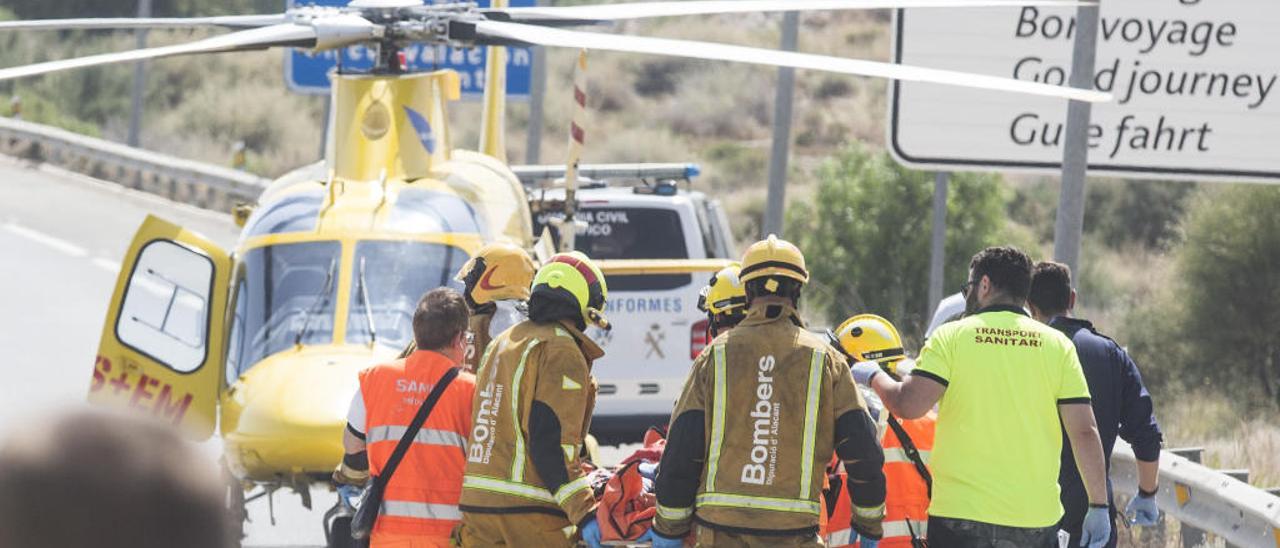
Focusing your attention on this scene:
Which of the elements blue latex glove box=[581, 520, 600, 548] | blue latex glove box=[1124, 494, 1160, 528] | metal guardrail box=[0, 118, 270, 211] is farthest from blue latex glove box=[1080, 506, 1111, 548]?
metal guardrail box=[0, 118, 270, 211]

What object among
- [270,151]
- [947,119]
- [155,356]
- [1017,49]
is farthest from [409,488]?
[270,151]

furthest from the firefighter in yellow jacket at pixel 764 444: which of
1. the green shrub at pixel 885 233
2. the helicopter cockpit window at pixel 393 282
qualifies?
the green shrub at pixel 885 233

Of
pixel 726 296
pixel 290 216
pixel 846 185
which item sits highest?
pixel 726 296

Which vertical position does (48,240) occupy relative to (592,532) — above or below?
below

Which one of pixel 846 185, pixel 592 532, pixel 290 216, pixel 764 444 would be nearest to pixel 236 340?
pixel 290 216

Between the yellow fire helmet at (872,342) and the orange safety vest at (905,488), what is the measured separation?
0.23 m

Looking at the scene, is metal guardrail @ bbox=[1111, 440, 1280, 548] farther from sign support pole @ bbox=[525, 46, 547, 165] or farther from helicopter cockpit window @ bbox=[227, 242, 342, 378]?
sign support pole @ bbox=[525, 46, 547, 165]

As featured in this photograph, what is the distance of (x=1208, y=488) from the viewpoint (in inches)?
324

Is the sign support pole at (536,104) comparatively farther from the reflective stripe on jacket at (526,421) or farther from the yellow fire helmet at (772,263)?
the yellow fire helmet at (772,263)

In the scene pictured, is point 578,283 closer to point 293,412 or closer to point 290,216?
point 293,412

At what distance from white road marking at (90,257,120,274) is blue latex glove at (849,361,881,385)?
1669 centimetres

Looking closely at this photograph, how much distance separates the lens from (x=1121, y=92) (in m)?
11.4

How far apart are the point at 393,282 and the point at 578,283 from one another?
3312mm

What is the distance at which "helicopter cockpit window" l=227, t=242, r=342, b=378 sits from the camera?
9.32 metres
